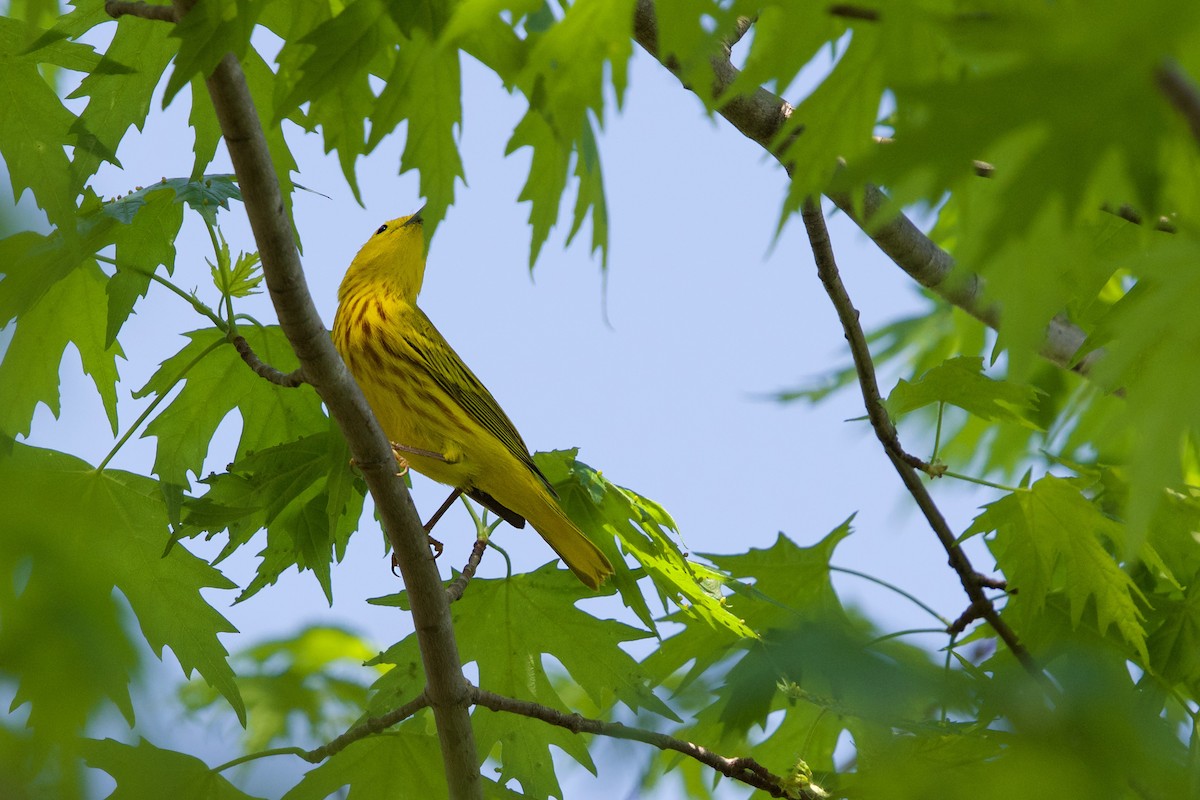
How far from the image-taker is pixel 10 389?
2498 millimetres

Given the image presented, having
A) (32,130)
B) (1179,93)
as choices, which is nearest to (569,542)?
(32,130)

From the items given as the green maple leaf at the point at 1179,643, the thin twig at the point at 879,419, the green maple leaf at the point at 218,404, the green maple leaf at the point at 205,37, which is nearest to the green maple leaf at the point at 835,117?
the green maple leaf at the point at 205,37

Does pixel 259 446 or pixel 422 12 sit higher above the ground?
pixel 259 446

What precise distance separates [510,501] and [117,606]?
2.52 meters

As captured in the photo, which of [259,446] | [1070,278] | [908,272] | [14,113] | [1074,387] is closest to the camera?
[1070,278]

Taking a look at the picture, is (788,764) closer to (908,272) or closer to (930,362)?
(908,272)

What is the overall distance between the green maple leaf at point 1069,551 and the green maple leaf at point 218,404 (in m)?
1.68

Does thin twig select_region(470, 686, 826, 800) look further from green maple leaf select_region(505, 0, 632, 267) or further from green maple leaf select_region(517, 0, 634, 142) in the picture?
green maple leaf select_region(517, 0, 634, 142)

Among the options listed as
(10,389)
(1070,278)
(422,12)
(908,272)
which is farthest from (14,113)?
(908,272)

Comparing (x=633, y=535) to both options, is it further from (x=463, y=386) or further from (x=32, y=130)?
(x=32, y=130)

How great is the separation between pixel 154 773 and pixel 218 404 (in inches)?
42.0

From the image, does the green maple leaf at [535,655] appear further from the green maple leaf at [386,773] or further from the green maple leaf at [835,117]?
the green maple leaf at [835,117]

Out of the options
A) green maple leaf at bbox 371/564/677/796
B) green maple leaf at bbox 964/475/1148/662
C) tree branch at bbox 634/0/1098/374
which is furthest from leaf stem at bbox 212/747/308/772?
green maple leaf at bbox 964/475/1148/662

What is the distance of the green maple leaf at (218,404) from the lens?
8.69ft
